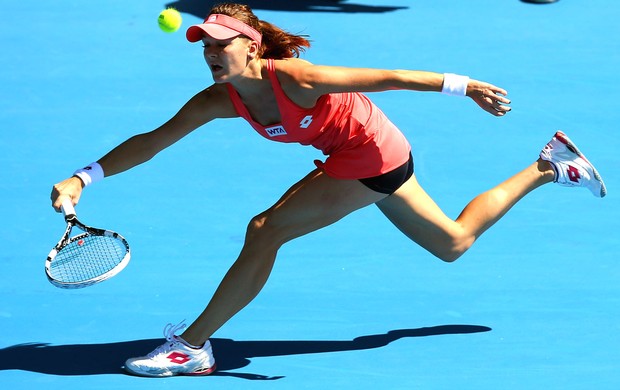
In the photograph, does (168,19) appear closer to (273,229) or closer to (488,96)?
(273,229)

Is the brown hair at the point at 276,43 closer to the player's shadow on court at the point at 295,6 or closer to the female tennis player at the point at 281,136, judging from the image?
the female tennis player at the point at 281,136

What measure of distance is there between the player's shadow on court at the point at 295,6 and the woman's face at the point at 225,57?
A: 17.4ft

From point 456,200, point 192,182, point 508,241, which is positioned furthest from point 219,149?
point 508,241

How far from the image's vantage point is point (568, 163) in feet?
19.4

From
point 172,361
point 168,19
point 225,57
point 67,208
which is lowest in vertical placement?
point 172,361

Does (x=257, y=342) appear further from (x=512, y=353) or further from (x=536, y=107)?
(x=536, y=107)

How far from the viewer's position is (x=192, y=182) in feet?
23.6

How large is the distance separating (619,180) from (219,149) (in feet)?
8.22

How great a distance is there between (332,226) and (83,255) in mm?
1996

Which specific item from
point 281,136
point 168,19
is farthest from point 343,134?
point 168,19

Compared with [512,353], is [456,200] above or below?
above

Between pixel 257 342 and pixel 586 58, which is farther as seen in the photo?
pixel 586 58

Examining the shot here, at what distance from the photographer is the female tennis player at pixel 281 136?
15.7ft

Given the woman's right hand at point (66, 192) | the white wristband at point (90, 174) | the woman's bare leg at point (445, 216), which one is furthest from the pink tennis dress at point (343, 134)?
the woman's right hand at point (66, 192)
